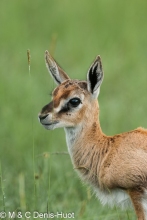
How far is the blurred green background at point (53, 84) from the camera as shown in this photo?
33.1 feet

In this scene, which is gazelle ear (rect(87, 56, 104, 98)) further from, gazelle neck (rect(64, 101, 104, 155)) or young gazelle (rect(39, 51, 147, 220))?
gazelle neck (rect(64, 101, 104, 155))

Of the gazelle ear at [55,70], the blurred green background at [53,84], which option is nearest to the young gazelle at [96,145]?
the gazelle ear at [55,70]

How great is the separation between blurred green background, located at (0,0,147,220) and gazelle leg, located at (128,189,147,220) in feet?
0.75

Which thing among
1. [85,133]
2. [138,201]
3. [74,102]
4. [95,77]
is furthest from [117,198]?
[95,77]

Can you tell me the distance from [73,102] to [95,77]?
39 centimetres

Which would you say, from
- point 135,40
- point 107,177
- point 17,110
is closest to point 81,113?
point 107,177

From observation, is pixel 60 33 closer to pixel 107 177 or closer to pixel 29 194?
pixel 29 194

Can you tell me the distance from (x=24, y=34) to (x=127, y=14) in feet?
9.58

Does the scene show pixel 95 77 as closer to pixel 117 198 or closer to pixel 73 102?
pixel 73 102

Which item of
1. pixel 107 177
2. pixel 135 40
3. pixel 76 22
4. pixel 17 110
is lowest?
pixel 107 177

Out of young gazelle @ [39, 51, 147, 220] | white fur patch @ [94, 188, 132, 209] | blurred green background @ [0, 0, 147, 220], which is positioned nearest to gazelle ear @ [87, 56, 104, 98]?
young gazelle @ [39, 51, 147, 220]

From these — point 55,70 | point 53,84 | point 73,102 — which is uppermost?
point 53,84

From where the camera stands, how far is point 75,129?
8492mm

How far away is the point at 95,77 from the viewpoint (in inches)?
337
